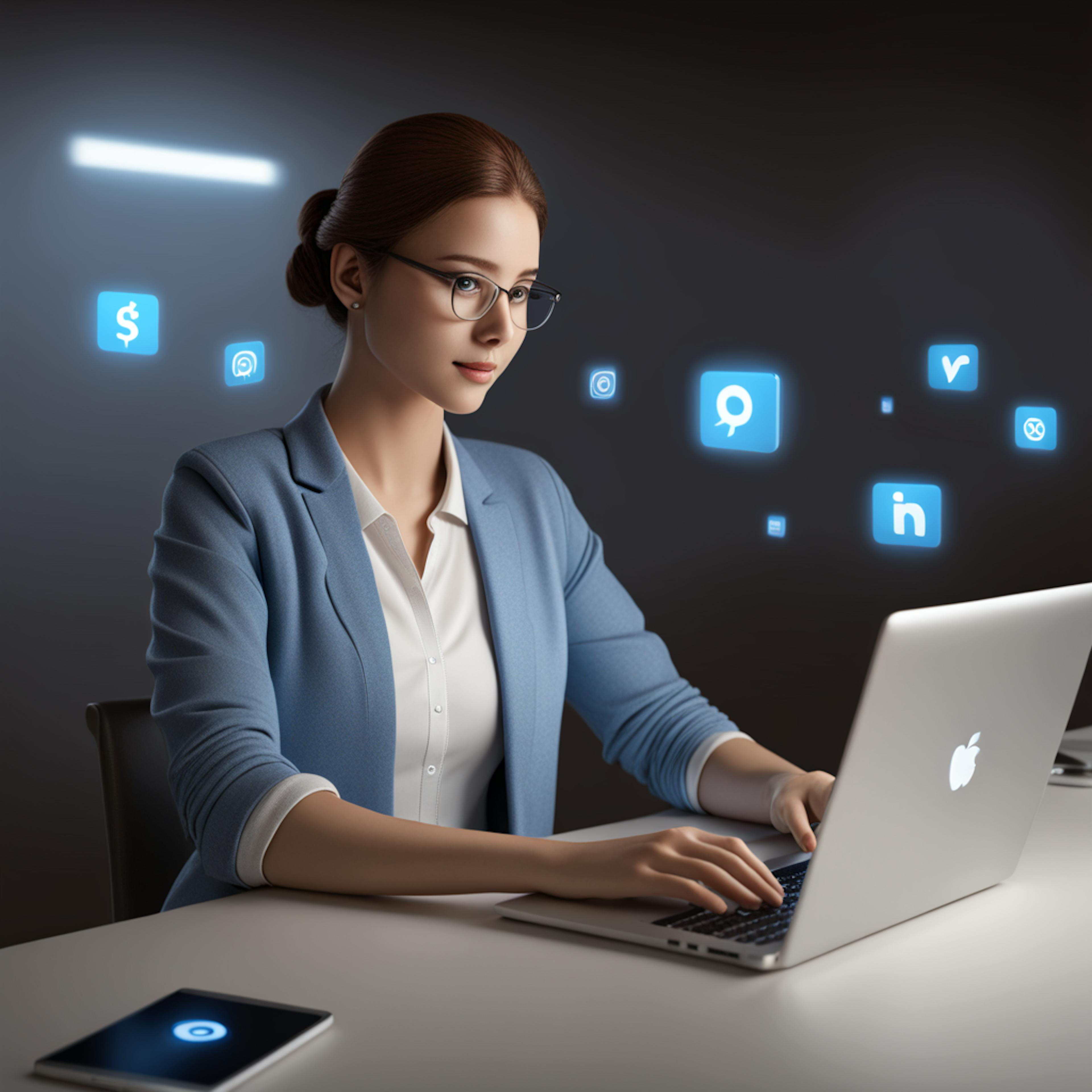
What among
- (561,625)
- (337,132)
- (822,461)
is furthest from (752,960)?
(337,132)

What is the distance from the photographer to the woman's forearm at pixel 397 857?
3.09 ft

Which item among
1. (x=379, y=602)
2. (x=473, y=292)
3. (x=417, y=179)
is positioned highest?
(x=417, y=179)

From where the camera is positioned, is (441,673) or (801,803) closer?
(801,803)

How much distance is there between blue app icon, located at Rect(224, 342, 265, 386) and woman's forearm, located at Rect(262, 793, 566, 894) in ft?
7.46

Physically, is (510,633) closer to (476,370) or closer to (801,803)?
(476,370)

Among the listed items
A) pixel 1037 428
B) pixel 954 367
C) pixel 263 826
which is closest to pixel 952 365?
pixel 954 367

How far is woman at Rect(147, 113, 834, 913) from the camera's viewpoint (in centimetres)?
106

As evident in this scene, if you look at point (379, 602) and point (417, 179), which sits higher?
point (417, 179)

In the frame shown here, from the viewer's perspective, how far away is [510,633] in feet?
4.69

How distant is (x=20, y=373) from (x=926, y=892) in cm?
258

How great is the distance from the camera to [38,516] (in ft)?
9.43

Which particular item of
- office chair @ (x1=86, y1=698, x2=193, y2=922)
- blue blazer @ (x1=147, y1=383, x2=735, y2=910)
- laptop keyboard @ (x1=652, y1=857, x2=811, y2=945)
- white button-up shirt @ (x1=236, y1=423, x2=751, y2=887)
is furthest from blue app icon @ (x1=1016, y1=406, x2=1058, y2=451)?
office chair @ (x1=86, y1=698, x2=193, y2=922)

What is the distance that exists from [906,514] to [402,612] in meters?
1.40

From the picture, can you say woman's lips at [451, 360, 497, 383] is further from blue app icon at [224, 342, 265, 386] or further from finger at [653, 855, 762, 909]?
blue app icon at [224, 342, 265, 386]
